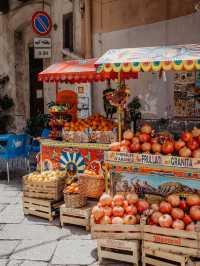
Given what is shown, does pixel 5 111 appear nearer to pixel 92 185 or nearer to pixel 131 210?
pixel 92 185

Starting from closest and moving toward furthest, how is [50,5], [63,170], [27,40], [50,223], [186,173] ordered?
1. [186,173]
2. [50,223]
3. [63,170]
4. [50,5]
5. [27,40]

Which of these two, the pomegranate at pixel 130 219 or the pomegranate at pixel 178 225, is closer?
the pomegranate at pixel 178 225

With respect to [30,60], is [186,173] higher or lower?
lower

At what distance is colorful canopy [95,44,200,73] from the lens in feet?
15.5

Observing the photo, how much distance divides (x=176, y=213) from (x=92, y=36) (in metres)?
8.53

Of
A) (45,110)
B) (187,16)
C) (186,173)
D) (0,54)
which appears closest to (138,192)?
(186,173)

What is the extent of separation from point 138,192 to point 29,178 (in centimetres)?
211

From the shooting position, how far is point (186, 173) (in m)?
4.98

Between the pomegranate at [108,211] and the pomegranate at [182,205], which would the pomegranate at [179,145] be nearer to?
the pomegranate at [182,205]

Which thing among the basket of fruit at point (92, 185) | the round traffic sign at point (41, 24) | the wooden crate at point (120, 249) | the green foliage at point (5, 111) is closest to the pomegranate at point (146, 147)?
the wooden crate at point (120, 249)

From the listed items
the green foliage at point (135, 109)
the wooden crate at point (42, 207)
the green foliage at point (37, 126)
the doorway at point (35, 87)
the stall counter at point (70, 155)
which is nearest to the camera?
the wooden crate at point (42, 207)

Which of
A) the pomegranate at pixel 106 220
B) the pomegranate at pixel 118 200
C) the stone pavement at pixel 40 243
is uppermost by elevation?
the pomegranate at pixel 118 200

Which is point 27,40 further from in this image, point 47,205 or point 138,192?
point 138,192

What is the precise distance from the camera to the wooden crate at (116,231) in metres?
4.76
